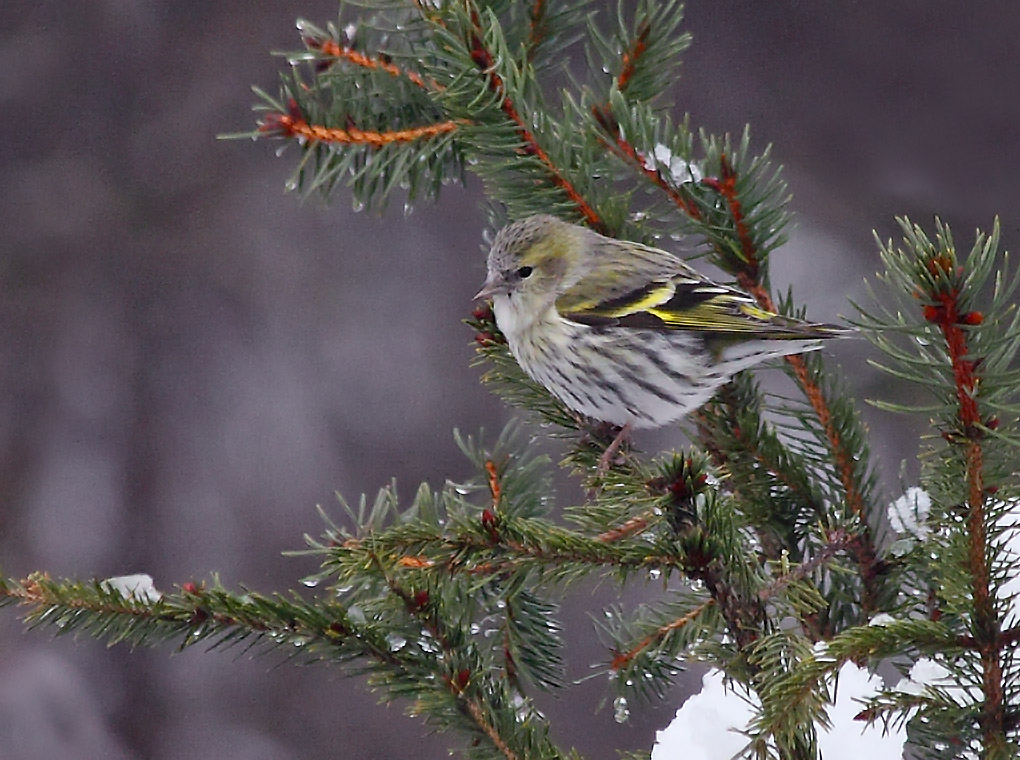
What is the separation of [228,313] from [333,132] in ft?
2.84

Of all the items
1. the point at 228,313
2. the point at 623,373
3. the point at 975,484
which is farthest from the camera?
the point at 228,313

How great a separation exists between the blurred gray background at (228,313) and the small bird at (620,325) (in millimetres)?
433

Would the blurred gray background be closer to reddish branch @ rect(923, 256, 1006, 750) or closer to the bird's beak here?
the bird's beak

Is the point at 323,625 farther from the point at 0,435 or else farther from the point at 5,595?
the point at 0,435

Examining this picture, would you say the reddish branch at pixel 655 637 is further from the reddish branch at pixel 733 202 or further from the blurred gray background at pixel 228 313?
the blurred gray background at pixel 228 313

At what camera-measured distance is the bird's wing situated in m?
1.33

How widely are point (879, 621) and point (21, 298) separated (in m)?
1.55

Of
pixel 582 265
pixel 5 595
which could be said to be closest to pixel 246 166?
pixel 582 265

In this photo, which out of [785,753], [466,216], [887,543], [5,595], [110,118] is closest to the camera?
[785,753]

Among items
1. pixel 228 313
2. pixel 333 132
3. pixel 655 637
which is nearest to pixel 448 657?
pixel 655 637

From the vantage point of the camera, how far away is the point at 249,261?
1912 mm

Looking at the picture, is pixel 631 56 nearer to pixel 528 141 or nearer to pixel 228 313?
pixel 528 141

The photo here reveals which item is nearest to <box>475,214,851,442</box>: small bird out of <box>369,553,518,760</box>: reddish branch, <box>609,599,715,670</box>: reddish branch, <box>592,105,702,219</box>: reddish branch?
<box>592,105,702,219</box>: reddish branch

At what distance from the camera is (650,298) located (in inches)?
56.5
